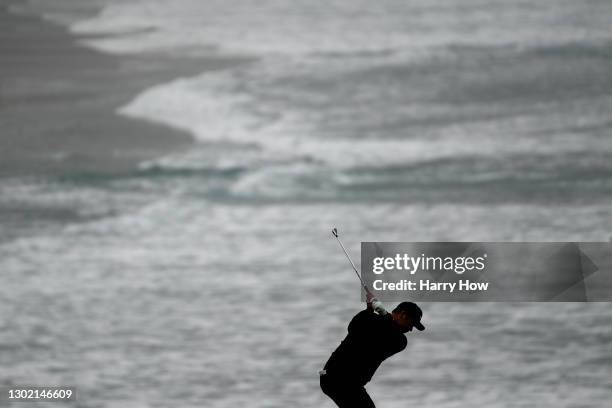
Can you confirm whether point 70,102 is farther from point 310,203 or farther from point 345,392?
point 345,392

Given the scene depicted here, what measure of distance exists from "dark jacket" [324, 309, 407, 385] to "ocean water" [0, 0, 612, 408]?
1446 mm

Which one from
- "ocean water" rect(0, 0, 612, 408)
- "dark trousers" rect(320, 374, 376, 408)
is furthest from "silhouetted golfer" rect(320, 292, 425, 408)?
"ocean water" rect(0, 0, 612, 408)

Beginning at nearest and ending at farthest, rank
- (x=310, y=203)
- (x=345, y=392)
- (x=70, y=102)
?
(x=345, y=392) < (x=310, y=203) < (x=70, y=102)

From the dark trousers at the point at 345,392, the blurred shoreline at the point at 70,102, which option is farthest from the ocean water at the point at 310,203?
the dark trousers at the point at 345,392

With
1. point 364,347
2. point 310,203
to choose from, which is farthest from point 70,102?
point 364,347

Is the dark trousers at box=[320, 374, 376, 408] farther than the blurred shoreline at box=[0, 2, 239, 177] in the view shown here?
No

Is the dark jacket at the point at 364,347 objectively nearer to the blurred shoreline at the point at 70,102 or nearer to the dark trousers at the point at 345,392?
the dark trousers at the point at 345,392

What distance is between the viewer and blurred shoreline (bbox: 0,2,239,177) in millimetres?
8352

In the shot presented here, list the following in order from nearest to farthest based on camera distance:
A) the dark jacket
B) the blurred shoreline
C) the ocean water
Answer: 1. the dark jacket
2. the ocean water
3. the blurred shoreline

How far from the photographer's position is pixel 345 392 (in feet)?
Answer: 10.8

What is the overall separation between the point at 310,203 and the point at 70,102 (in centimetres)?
261

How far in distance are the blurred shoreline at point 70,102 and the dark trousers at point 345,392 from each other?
5271 mm

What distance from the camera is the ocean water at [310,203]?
5.13 metres

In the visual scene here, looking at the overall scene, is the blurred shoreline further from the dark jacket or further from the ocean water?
the dark jacket
